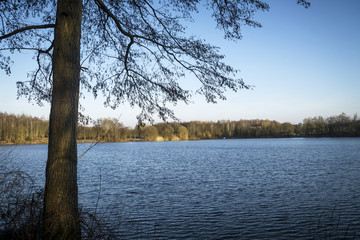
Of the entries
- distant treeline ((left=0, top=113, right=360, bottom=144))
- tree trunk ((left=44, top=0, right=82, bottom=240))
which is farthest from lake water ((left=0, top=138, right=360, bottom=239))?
distant treeline ((left=0, top=113, right=360, bottom=144))

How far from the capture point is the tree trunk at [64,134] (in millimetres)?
3490

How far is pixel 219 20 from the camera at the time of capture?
468 cm

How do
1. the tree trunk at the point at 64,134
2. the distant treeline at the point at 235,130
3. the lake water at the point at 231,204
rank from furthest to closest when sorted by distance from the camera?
the distant treeline at the point at 235,130 → the lake water at the point at 231,204 → the tree trunk at the point at 64,134

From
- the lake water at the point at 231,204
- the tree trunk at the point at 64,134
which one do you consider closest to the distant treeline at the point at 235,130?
the lake water at the point at 231,204

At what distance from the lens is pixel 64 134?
11.6 feet

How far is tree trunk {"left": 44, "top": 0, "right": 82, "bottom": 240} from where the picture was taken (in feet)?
11.5

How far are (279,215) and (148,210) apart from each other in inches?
200

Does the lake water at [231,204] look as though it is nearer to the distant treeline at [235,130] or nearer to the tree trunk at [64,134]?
the tree trunk at [64,134]

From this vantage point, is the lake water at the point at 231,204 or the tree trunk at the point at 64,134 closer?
the tree trunk at the point at 64,134

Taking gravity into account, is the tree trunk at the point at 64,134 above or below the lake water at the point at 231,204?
above

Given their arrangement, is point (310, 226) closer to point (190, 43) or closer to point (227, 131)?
point (190, 43)

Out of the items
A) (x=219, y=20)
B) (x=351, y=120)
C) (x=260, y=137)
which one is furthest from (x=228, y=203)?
(x=260, y=137)

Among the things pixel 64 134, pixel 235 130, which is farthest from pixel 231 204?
pixel 235 130

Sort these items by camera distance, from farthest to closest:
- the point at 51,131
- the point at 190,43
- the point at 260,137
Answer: the point at 260,137 → the point at 190,43 → the point at 51,131
